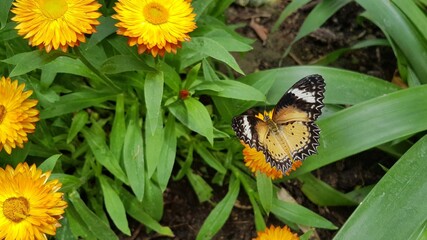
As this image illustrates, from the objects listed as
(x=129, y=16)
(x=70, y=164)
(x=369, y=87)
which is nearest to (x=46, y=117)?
(x=70, y=164)

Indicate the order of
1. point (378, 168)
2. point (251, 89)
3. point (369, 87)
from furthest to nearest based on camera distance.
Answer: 1. point (378, 168)
2. point (369, 87)
3. point (251, 89)

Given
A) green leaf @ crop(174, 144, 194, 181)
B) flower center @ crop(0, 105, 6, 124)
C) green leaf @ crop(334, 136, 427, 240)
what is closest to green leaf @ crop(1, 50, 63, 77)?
flower center @ crop(0, 105, 6, 124)

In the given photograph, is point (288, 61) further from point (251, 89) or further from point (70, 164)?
point (70, 164)

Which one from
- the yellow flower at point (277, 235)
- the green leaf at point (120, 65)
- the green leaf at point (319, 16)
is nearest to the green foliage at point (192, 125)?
the green leaf at point (120, 65)

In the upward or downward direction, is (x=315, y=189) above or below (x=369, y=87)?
below

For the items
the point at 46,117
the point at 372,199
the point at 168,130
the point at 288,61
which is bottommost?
the point at 46,117

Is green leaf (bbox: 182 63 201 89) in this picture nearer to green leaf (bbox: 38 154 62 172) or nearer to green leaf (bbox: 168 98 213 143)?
green leaf (bbox: 168 98 213 143)

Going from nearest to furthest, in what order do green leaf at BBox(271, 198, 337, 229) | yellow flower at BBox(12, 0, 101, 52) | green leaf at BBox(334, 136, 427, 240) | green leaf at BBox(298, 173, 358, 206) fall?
yellow flower at BBox(12, 0, 101, 52) → green leaf at BBox(334, 136, 427, 240) → green leaf at BBox(271, 198, 337, 229) → green leaf at BBox(298, 173, 358, 206)
